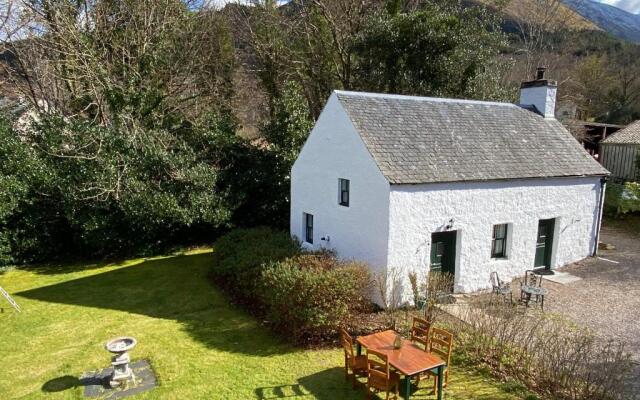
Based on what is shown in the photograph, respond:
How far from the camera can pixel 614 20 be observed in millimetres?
75875

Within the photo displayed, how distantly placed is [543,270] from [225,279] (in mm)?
13162

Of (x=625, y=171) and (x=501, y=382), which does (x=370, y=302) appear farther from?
(x=625, y=171)

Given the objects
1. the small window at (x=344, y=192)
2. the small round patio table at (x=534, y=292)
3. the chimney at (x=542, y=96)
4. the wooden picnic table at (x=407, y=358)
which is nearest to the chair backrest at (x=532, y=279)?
the small round patio table at (x=534, y=292)

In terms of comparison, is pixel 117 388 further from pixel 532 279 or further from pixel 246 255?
pixel 532 279

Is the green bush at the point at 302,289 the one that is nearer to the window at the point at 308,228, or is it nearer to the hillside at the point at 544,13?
the window at the point at 308,228

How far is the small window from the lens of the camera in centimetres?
1484

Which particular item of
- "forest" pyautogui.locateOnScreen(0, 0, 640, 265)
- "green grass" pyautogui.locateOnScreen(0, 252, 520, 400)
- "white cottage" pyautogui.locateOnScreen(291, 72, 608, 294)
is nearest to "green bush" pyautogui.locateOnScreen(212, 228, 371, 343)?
"green grass" pyautogui.locateOnScreen(0, 252, 520, 400)

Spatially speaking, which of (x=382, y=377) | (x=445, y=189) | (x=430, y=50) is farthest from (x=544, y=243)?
(x=430, y=50)

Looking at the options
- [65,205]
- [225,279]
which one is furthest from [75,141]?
[225,279]

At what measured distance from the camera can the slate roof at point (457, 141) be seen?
537 inches

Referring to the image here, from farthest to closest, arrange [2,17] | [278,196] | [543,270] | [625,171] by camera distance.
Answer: [625,171]
[278,196]
[2,17]
[543,270]

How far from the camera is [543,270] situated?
55.1 feet

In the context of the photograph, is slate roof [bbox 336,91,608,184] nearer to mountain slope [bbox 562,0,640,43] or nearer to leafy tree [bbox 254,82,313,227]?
leafy tree [bbox 254,82,313,227]

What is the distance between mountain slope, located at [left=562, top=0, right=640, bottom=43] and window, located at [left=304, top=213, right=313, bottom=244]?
53324mm
